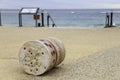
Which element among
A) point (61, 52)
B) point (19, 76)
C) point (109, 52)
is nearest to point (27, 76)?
point (19, 76)

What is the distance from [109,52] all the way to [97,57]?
3.31ft

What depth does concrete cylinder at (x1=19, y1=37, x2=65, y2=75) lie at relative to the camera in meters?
7.41

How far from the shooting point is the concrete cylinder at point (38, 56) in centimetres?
741

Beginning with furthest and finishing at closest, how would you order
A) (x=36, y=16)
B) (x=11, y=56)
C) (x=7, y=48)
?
(x=36, y=16) → (x=7, y=48) → (x=11, y=56)

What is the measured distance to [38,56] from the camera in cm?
746

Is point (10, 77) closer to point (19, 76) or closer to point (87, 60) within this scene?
point (19, 76)

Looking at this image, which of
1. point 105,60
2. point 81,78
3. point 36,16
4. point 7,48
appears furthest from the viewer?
point 36,16

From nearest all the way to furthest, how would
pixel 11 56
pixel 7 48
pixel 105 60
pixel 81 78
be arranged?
pixel 81 78 < pixel 105 60 < pixel 11 56 < pixel 7 48

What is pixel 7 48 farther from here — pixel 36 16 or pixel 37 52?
pixel 36 16

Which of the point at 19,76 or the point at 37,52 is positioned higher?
the point at 37,52

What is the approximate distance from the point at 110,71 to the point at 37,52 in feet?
5.44

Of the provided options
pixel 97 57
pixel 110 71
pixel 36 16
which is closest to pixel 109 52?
pixel 97 57

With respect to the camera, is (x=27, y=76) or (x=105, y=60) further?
(x=105, y=60)

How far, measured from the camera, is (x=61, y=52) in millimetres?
8047
